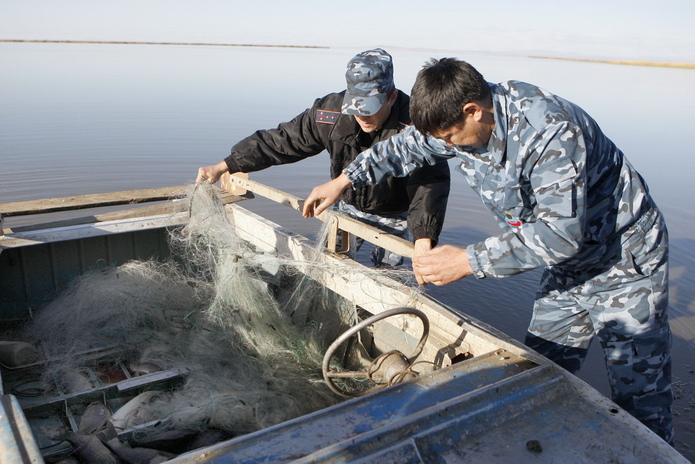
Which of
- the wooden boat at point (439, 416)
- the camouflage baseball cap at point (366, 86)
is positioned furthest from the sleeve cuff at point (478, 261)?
the camouflage baseball cap at point (366, 86)

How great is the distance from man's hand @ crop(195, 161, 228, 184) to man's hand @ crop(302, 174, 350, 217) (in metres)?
1.10

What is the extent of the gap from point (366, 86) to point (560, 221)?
1753 millimetres

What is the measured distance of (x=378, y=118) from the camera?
3.89 meters

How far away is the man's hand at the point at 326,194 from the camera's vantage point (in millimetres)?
3556

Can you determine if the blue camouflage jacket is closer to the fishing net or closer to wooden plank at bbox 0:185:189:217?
the fishing net

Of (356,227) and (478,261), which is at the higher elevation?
(478,261)

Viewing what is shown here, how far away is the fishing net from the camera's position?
3568mm

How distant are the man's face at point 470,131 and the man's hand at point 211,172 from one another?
7.58 ft

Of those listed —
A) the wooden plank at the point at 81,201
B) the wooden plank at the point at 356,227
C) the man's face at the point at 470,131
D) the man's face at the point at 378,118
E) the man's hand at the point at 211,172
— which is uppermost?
the man's face at the point at 470,131

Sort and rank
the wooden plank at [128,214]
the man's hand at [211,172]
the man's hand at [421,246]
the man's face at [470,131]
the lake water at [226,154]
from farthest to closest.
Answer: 1. the lake water at [226,154]
2. the man's hand at [211,172]
3. the wooden plank at [128,214]
4. the man's hand at [421,246]
5. the man's face at [470,131]

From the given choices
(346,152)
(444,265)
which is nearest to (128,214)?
(346,152)

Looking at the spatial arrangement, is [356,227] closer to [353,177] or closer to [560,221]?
[353,177]

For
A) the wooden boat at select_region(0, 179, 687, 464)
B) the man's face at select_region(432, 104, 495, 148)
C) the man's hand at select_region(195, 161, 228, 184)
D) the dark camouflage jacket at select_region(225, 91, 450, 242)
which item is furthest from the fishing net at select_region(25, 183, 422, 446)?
the man's face at select_region(432, 104, 495, 148)

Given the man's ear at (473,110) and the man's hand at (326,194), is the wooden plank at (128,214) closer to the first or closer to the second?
the man's hand at (326,194)
